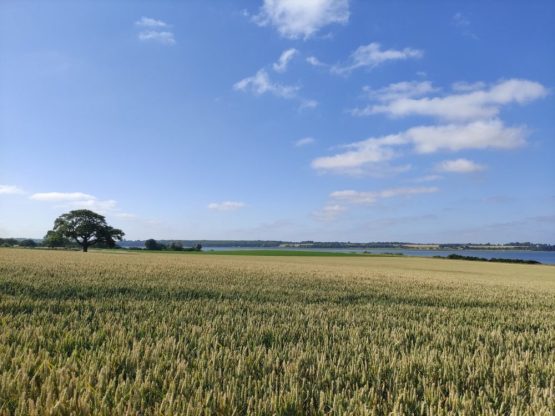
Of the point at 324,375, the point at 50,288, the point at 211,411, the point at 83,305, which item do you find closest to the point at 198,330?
the point at 324,375

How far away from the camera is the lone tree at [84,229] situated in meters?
95.3

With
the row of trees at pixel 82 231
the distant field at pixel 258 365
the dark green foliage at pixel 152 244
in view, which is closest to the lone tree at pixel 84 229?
the row of trees at pixel 82 231

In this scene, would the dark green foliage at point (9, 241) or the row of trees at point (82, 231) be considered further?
the dark green foliage at point (9, 241)

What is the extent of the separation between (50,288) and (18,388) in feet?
31.1

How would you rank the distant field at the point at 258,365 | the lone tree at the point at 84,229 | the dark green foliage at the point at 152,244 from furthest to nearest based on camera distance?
the dark green foliage at the point at 152,244 < the lone tree at the point at 84,229 < the distant field at the point at 258,365

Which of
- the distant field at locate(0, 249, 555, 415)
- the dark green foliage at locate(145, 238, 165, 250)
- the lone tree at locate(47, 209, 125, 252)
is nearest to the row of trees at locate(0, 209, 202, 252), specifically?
the lone tree at locate(47, 209, 125, 252)

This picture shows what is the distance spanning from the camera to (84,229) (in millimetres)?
95438

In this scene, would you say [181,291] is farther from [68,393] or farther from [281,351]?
[68,393]

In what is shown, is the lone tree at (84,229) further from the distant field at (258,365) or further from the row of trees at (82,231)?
the distant field at (258,365)

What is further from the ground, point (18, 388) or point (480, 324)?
point (18, 388)

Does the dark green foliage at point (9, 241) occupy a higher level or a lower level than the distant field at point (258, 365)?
lower

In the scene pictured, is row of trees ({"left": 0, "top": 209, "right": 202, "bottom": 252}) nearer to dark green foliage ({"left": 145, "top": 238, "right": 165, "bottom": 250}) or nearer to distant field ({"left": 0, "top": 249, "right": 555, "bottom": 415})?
dark green foliage ({"left": 145, "top": 238, "right": 165, "bottom": 250})

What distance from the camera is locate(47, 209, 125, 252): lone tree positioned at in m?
95.3

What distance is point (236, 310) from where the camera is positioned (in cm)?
881
